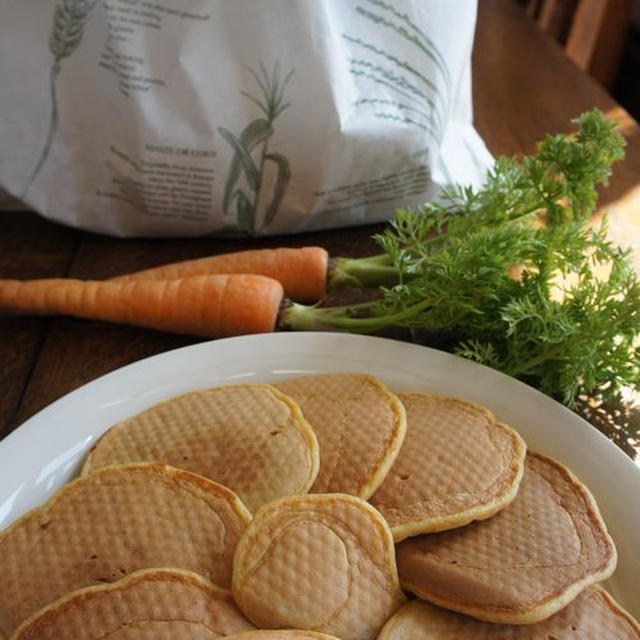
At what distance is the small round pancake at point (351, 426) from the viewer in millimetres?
811

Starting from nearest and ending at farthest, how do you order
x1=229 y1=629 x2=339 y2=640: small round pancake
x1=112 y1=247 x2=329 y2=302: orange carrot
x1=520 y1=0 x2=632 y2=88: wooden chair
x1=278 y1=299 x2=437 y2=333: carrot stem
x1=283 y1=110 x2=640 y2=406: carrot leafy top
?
x1=229 y1=629 x2=339 y2=640: small round pancake, x1=283 y1=110 x2=640 y2=406: carrot leafy top, x1=278 y1=299 x2=437 y2=333: carrot stem, x1=112 y1=247 x2=329 y2=302: orange carrot, x1=520 y1=0 x2=632 y2=88: wooden chair

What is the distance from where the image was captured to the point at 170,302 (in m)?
1.14

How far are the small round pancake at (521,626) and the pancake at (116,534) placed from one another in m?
0.17

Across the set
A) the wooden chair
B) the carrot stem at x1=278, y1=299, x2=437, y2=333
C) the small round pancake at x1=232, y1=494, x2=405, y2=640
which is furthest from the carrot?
the wooden chair

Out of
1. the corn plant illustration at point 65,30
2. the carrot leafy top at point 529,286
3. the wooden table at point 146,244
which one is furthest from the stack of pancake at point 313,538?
the corn plant illustration at point 65,30

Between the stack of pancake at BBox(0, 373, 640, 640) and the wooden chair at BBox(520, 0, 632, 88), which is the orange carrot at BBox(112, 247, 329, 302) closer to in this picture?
the stack of pancake at BBox(0, 373, 640, 640)

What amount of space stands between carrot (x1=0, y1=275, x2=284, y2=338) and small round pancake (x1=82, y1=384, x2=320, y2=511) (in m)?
0.22

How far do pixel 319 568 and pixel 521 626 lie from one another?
0.19 meters

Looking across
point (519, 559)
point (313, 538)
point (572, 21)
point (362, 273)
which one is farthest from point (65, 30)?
point (572, 21)

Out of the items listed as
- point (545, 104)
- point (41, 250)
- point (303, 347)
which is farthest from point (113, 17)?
point (545, 104)

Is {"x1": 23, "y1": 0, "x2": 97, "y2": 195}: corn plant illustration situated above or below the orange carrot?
above

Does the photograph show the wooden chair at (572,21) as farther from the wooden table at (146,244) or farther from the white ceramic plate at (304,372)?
the white ceramic plate at (304,372)

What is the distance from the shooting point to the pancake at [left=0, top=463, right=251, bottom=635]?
74cm

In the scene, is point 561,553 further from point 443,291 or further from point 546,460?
point 443,291
